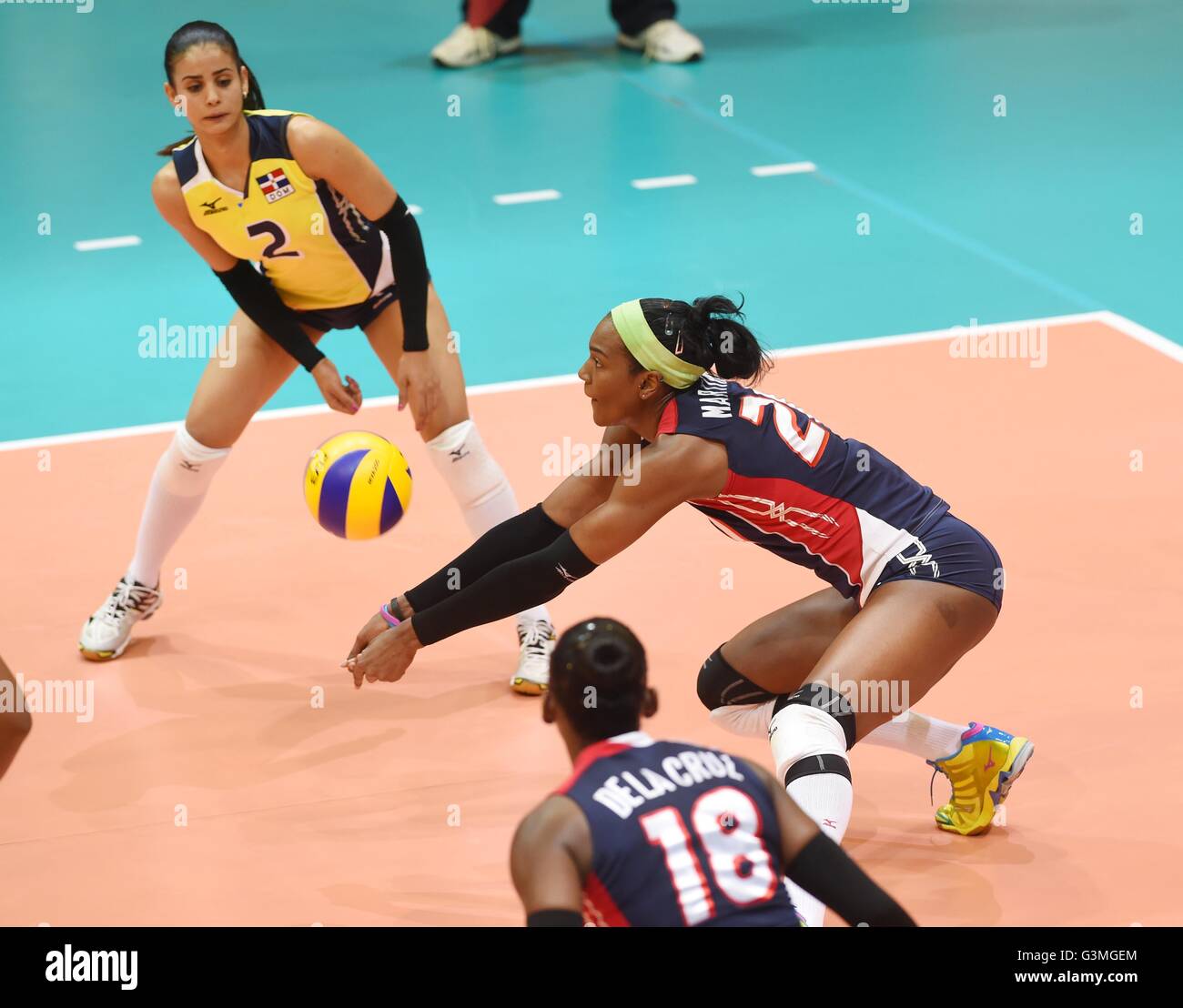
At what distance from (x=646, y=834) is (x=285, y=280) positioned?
10.8ft

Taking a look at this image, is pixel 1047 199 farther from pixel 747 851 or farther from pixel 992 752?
pixel 747 851

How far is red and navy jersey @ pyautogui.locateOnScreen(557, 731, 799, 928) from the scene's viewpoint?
9.50 ft

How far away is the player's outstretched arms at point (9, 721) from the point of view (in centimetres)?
291

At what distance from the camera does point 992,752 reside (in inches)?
184

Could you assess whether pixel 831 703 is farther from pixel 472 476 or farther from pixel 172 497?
pixel 172 497

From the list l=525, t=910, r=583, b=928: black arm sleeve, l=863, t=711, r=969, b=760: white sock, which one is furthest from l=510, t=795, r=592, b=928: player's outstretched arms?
l=863, t=711, r=969, b=760: white sock

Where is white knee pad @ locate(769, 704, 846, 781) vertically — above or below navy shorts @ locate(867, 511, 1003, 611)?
below

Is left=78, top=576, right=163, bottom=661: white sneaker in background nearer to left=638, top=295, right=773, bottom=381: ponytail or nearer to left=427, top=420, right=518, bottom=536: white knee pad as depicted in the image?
left=427, top=420, right=518, bottom=536: white knee pad

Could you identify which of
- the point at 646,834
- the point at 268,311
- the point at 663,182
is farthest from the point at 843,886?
the point at 663,182

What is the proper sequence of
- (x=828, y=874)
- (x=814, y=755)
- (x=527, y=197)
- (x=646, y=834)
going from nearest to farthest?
(x=646, y=834) → (x=828, y=874) → (x=814, y=755) → (x=527, y=197)

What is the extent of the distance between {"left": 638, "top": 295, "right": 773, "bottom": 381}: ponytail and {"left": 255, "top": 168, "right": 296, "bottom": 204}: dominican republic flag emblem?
1.58 m

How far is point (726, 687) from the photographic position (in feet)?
15.6

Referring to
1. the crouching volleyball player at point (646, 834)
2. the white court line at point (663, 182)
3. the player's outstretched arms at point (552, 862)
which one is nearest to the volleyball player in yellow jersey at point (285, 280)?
the crouching volleyball player at point (646, 834)

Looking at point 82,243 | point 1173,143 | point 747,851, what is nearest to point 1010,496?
point 747,851
